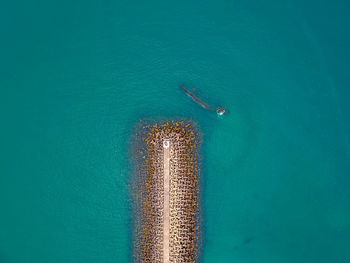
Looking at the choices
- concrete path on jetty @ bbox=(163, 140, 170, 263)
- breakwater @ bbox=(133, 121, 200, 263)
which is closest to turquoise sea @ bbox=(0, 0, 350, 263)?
breakwater @ bbox=(133, 121, 200, 263)

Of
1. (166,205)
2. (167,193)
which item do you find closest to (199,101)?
(167,193)

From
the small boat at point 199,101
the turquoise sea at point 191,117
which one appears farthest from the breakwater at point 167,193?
the small boat at point 199,101

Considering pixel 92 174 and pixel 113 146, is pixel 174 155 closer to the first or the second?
pixel 113 146

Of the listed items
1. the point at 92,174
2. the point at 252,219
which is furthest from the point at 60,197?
the point at 252,219

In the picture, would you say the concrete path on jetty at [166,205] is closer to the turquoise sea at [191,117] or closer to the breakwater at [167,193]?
the breakwater at [167,193]

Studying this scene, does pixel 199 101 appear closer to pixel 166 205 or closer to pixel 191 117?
pixel 191 117

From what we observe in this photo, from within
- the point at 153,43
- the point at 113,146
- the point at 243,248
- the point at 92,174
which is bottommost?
the point at 243,248

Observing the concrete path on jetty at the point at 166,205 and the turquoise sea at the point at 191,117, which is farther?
the turquoise sea at the point at 191,117
